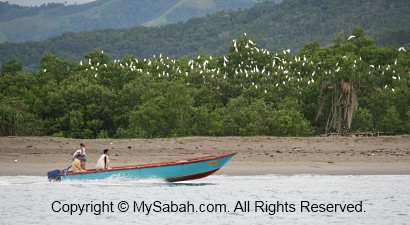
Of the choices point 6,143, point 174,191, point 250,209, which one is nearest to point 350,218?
point 250,209

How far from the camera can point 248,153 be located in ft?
128

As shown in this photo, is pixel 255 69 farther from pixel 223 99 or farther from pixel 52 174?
pixel 52 174

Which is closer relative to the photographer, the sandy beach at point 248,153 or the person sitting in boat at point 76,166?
the person sitting in boat at point 76,166

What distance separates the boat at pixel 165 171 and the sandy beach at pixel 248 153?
396cm

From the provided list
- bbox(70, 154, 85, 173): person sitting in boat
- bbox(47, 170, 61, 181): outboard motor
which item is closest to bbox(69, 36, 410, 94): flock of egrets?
bbox(70, 154, 85, 173): person sitting in boat

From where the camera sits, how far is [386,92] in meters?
59.7

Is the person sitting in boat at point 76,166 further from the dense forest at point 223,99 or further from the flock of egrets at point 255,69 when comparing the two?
the flock of egrets at point 255,69

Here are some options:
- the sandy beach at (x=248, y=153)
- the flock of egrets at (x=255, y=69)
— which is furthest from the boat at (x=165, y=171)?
the flock of egrets at (x=255, y=69)

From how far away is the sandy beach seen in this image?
36188 mm

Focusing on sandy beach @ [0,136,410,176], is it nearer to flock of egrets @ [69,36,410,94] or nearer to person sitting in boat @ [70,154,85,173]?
person sitting in boat @ [70,154,85,173]

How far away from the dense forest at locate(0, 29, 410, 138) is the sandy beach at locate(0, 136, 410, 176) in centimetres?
853

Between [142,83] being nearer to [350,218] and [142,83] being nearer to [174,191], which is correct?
[174,191]

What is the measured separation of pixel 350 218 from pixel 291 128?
25642 millimetres

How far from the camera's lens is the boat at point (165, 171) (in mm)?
31391
